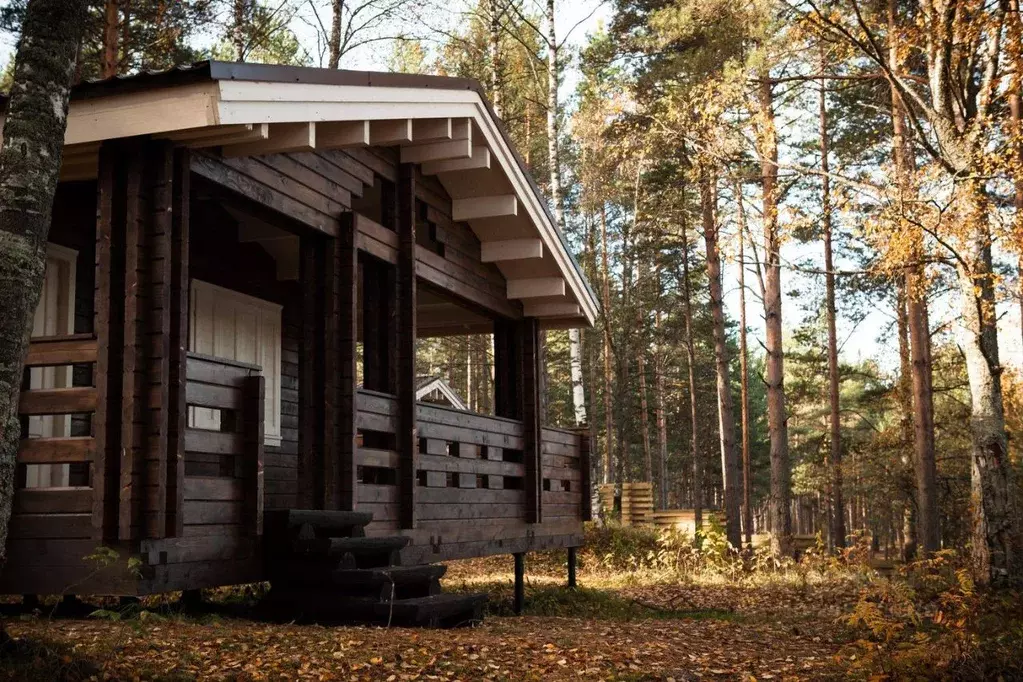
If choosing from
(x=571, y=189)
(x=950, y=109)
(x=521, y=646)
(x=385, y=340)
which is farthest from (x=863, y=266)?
(x=521, y=646)

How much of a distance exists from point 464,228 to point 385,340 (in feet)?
8.80

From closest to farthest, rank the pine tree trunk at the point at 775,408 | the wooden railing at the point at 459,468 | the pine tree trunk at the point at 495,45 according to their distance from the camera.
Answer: the wooden railing at the point at 459,468 → the pine tree trunk at the point at 775,408 → the pine tree trunk at the point at 495,45

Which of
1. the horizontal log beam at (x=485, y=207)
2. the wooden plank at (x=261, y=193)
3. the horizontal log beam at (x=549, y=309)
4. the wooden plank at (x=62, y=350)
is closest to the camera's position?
the wooden plank at (x=62, y=350)

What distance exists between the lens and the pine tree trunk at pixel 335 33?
2205 cm

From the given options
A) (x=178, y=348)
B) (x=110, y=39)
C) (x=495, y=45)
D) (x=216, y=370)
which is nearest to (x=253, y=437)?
(x=216, y=370)

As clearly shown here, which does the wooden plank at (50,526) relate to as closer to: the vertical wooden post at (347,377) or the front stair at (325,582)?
the front stair at (325,582)

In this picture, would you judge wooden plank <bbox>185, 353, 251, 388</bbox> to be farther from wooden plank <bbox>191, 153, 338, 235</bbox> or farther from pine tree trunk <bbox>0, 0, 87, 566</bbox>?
pine tree trunk <bbox>0, 0, 87, 566</bbox>

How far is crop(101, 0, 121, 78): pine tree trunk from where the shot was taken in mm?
15750

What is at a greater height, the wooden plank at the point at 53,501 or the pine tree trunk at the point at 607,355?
the pine tree trunk at the point at 607,355

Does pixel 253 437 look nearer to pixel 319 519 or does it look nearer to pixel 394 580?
pixel 319 519

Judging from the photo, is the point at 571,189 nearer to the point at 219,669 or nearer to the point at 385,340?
the point at 385,340

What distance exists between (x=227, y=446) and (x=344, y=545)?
131cm

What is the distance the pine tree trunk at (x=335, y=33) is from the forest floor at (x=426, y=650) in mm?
14205

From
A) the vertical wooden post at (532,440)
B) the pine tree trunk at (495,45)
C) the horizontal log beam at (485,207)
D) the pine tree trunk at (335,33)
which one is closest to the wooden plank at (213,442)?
the horizontal log beam at (485,207)
